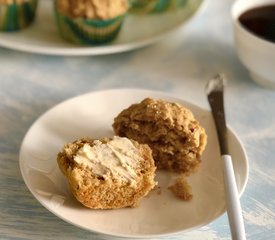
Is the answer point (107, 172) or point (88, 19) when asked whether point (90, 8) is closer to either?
point (88, 19)

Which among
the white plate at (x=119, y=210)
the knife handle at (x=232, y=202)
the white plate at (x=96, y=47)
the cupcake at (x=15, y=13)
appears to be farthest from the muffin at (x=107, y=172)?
the cupcake at (x=15, y=13)

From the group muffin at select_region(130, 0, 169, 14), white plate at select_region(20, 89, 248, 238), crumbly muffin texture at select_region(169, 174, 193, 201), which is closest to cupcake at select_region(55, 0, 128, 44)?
muffin at select_region(130, 0, 169, 14)

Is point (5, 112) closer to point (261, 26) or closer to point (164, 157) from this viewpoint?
point (164, 157)

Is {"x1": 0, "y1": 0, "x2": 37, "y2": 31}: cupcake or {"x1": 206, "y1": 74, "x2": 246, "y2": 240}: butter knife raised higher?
{"x1": 0, "y1": 0, "x2": 37, "y2": 31}: cupcake

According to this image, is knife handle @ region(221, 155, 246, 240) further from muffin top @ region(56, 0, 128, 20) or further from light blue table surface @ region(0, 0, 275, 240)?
muffin top @ region(56, 0, 128, 20)

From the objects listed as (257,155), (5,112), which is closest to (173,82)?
(257,155)

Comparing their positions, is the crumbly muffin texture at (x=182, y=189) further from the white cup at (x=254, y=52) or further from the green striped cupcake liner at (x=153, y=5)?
the green striped cupcake liner at (x=153, y=5)
